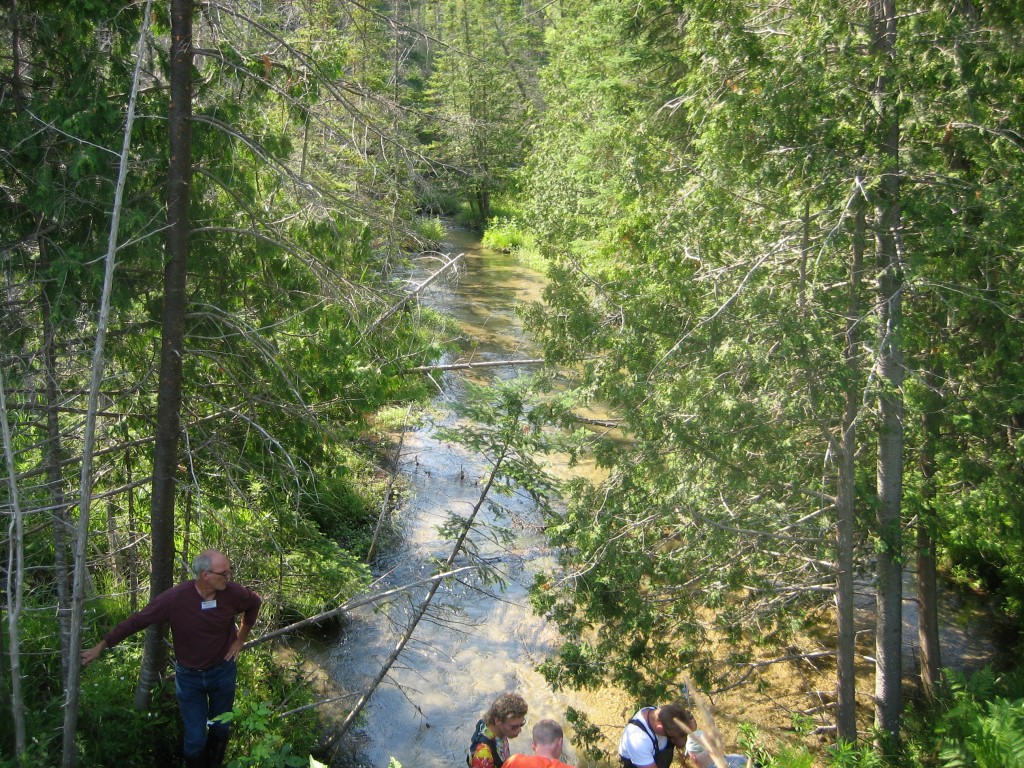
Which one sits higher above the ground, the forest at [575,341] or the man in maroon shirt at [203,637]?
the forest at [575,341]

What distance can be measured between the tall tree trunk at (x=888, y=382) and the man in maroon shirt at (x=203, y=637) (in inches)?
186

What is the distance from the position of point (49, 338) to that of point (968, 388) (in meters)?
6.76

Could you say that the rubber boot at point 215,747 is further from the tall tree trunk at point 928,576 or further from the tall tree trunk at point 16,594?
the tall tree trunk at point 928,576

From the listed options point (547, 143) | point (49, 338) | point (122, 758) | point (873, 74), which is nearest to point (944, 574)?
point (873, 74)

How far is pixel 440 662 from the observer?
30.2ft

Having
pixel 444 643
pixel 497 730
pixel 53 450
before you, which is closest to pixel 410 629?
pixel 497 730

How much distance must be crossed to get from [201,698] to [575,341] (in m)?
4.28

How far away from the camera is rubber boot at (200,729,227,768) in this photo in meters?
5.64

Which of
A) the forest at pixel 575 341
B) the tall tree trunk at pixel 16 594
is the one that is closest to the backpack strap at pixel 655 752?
the forest at pixel 575 341

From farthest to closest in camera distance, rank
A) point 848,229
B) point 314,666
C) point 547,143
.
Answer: point 547,143 → point 314,666 → point 848,229

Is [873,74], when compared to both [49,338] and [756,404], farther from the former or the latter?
[49,338]

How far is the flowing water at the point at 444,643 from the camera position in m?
7.87

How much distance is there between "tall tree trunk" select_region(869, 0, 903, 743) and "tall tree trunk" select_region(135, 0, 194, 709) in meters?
4.78

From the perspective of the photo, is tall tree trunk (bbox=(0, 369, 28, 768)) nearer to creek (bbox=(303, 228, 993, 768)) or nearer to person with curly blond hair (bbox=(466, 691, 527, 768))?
person with curly blond hair (bbox=(466, 691, 527, 768))
